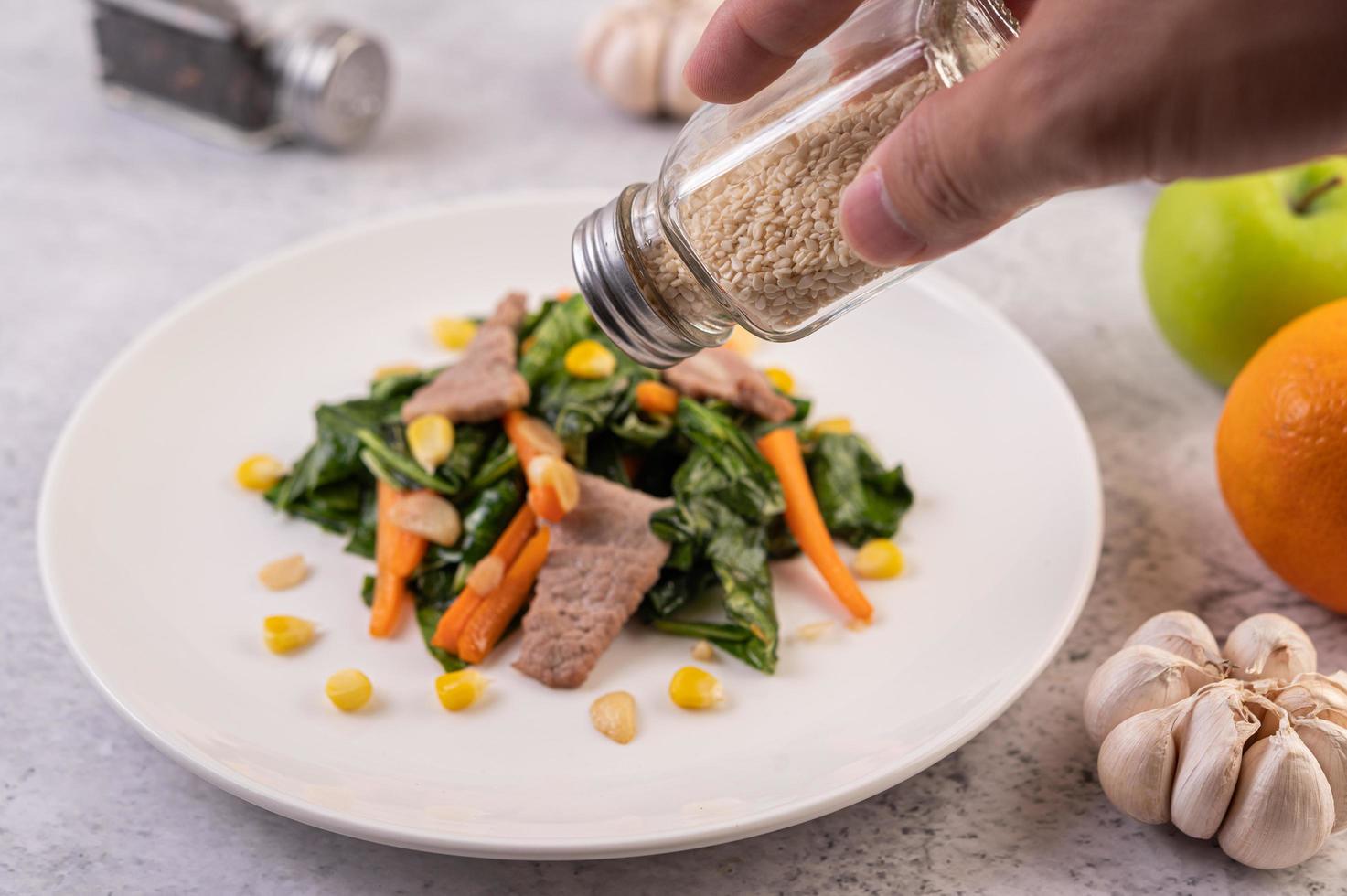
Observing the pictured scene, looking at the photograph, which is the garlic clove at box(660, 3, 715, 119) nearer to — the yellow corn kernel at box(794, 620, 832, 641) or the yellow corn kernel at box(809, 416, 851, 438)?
the yellow corn kernel at box(809, 416, 851, 438)

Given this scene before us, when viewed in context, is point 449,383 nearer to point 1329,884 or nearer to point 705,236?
point 705,236

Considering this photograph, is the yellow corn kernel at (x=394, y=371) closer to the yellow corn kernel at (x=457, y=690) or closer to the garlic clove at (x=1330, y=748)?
the yellow corn kernel at (x=457, y=690)

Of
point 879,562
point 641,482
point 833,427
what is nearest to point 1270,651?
point 879,562

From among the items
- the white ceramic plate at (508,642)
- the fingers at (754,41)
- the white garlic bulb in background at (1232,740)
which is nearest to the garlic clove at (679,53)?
the white ceramic plate at (508,642)

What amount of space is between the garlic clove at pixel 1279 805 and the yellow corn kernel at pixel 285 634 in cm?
157

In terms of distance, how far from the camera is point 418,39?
15.6 feet

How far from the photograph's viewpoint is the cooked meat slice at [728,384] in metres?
2.47

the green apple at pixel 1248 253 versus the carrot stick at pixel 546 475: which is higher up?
the green apple at pixel 1248 253

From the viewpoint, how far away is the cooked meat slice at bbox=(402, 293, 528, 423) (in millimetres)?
2387

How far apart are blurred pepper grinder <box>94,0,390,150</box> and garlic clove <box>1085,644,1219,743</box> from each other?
2.99 meters

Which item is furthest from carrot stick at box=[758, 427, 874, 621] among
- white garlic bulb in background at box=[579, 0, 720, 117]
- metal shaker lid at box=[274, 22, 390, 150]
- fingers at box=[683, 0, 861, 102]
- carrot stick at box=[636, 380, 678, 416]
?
metal shaker lid at box=[274, 22, 390, 150]

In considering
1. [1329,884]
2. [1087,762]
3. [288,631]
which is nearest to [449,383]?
[288,631]

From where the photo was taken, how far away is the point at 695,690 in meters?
2.00

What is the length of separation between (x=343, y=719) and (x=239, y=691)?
0.20 meters
